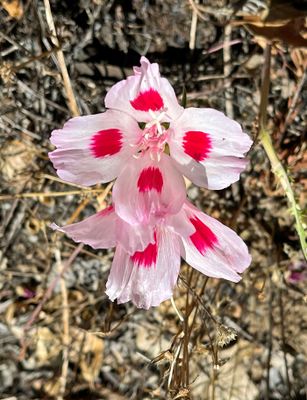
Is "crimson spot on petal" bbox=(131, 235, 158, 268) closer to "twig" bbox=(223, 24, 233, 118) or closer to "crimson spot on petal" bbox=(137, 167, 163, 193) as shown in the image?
"crimson spot on petal" bbox=(137, 167, 163, 193)

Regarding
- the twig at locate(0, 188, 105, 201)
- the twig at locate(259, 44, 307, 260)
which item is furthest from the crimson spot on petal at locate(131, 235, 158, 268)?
the twig at locate(0, 188, 105, 201)

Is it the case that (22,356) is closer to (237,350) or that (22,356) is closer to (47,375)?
(47,375)

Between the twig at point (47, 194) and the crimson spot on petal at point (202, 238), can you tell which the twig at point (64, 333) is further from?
the crimson spot on petal at point (202, 238)

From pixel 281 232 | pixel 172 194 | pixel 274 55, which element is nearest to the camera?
pixel 172 194

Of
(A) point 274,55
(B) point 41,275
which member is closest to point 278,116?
(A) point 274,55

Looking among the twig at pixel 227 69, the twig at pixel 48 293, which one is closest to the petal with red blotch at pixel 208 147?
the twig at pixel 227 69

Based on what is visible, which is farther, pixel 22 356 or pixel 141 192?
pixel 22 356

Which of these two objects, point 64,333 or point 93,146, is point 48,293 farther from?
point 93,146

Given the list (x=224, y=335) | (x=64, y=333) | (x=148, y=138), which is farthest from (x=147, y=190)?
(x=64, y=333)
